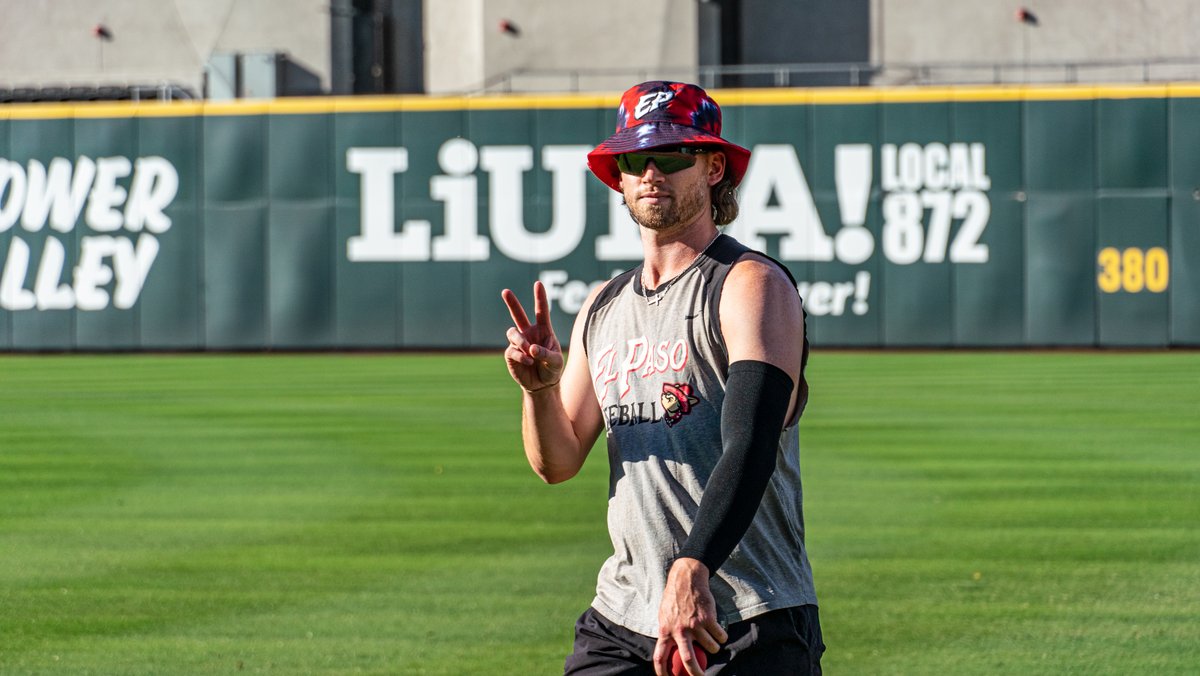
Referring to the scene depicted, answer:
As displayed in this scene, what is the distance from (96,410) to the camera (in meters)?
15.3

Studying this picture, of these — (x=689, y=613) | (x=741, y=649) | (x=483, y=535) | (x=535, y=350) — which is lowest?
(x=483, y=535)

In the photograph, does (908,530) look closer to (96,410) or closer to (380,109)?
(96,410)

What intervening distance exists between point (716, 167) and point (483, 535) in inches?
213

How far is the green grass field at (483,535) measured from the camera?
6.33 m

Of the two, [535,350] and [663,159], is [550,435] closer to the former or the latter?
[535,350]

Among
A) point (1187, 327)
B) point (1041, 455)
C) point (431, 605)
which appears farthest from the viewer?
point (1187, 327)

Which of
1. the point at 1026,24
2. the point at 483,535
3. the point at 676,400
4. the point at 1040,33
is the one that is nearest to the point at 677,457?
the point at 676,400

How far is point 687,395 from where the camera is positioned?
338 centimetres

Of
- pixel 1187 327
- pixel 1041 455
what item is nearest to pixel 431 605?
pixel 1041 455

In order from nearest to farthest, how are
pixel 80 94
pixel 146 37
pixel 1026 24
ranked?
1. pixel 80 94
2. pixel 1026 24
3. pixel 146 37

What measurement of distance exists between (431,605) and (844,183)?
1587cm

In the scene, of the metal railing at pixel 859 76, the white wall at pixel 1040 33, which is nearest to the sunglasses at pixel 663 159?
the metal railing at pixel 859 76

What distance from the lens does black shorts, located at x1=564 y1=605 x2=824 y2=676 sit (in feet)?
11.0

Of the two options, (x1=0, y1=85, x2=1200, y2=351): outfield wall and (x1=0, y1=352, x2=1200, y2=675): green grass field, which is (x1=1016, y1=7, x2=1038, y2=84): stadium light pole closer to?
(x1=0, y1=85, x2=1200, y2=351): outfield wall
